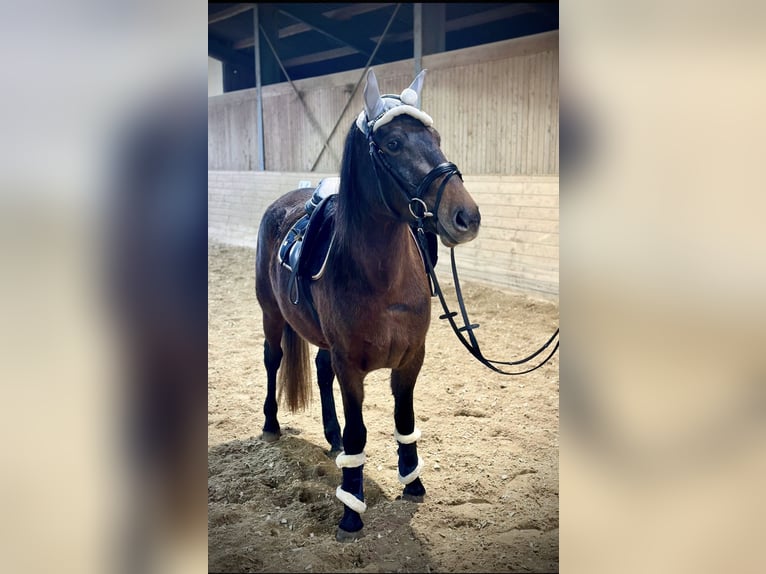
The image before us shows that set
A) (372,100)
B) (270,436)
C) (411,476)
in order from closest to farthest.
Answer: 1. (372,100)
2. (411,476)
3. (270,436)

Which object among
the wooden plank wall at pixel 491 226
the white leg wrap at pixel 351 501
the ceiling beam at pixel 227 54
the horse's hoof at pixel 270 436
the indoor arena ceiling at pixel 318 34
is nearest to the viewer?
the white leg wrap at pixel 351 501

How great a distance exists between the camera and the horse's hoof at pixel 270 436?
1700 millimetres

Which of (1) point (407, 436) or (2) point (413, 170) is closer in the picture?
(2) point (413, 170)

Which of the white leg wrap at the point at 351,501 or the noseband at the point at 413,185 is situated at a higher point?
the noseband at the point at 413,185

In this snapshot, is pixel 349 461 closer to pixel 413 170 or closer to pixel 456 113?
pixel 413 170

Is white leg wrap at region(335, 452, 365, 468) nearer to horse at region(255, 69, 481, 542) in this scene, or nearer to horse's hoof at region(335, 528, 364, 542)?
horse at region(255, 69, 481, 542)

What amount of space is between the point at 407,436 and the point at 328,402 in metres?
0.32

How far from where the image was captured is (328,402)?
1743 millimetres

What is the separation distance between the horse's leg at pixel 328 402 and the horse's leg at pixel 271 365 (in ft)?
0.49

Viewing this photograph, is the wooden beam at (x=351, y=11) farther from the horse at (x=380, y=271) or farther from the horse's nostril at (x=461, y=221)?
the horse's nostril at (x=461, y=221)

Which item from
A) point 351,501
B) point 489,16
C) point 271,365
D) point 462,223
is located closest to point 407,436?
point 351,501

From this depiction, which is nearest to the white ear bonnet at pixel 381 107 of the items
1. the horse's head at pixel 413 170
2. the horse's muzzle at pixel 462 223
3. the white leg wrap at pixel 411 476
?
the horse's head at pixel 413 170
